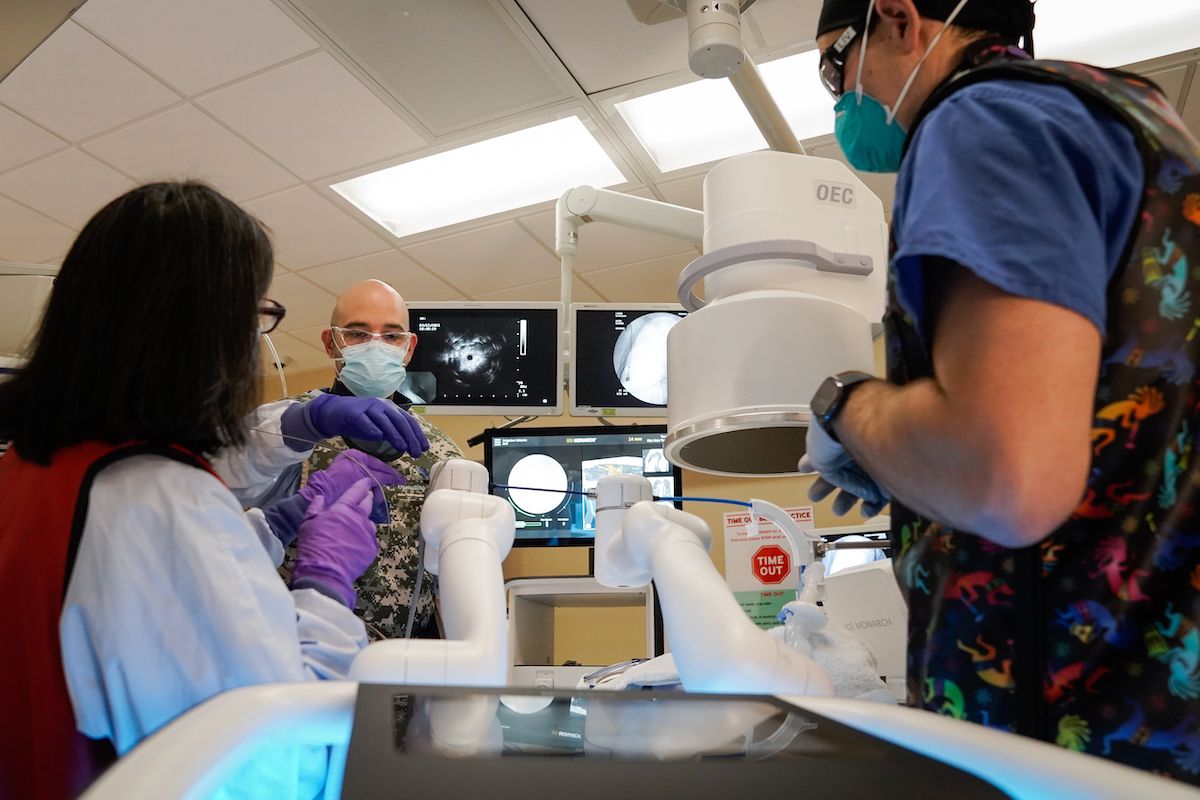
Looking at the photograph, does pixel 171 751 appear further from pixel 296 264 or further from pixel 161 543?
pixel 296 264

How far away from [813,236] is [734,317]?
206mm

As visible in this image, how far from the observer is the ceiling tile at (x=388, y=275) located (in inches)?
181

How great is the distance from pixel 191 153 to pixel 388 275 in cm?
121

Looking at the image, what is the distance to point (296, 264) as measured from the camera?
463 cm

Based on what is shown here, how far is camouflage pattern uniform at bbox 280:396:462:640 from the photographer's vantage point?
2166 millimetres

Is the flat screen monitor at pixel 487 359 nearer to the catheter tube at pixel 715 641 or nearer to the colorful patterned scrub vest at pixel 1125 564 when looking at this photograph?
the catheter tube at pixel 715 641

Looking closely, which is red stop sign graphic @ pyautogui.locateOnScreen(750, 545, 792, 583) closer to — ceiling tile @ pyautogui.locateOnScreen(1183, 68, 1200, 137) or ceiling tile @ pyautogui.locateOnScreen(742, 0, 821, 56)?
ceiling tile @ pyautogui.locateOnScreen(742, 0, 821, 56)

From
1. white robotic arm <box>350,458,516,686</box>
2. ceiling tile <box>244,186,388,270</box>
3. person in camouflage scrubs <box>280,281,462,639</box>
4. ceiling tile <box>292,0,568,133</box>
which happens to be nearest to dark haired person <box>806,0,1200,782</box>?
white robotic arm <box>350,458,516,686</box>

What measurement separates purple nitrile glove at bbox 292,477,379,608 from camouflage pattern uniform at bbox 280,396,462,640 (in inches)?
24.8

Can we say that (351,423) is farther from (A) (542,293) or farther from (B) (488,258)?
(A) (542,293)

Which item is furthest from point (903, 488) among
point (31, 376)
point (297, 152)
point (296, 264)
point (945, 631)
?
point (296, 264)

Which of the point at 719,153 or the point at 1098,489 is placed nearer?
the point at 1098,489

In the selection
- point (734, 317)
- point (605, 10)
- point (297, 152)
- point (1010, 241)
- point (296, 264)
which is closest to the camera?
point (1010, 241)

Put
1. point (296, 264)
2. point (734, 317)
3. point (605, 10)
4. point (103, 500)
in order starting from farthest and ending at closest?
point (296, 264) → point (605, 10) → point (734, 317) → point (103, 500)
